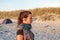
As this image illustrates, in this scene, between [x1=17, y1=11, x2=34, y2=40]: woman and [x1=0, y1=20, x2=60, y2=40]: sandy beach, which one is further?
[x1=0, y1=20, x2=60, y2=40]: sandy beach

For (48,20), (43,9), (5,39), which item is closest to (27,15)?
(5,39)

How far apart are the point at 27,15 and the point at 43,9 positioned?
1432 inches

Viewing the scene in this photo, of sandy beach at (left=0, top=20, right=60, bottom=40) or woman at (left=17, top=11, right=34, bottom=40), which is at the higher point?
woman at (left=17, top=11, right=34, bottom=40)

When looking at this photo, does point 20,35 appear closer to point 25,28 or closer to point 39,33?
point 25,28

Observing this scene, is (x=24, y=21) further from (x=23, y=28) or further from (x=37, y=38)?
(x=37, y=38)

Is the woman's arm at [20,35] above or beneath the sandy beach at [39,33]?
above

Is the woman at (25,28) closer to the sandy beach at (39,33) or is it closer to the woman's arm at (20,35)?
the woman's arm at (20,35)

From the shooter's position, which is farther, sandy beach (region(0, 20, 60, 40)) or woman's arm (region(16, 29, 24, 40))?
sandy beach (region(0, 20, 60, 40))

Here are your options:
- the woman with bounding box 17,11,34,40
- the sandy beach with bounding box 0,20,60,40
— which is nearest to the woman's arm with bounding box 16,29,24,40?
the woman with bounding box 17,11,34,40

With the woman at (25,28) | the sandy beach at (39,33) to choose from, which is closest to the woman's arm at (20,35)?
the woman at (25,28)

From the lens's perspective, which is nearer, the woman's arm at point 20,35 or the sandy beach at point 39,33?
the woman's arm at point 20,35

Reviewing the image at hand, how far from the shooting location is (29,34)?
513 centimetres

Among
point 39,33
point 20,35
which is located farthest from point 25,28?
point 39,33

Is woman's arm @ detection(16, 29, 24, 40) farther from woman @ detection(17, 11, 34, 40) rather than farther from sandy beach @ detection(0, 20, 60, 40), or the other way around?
sandy beach @ detection(0, 20, 60, 40)
